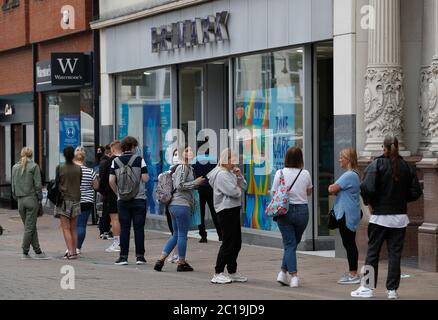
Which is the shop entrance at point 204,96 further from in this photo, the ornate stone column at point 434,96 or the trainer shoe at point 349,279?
the trainer shoe at point 349,279

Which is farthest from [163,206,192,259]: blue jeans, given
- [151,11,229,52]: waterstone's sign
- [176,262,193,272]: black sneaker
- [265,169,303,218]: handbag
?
[151,11,229,52]: waterstone's sign

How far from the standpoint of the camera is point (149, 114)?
23016 millimetres

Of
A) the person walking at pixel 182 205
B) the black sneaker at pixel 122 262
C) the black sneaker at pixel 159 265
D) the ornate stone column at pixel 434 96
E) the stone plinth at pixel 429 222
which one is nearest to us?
the stone plinth at pixel 429 222

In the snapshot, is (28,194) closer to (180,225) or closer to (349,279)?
(180,225)

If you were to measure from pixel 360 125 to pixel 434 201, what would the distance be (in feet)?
7.30

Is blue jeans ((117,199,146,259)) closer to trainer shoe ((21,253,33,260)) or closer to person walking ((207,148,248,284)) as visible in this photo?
trainer shoe ((21,253,33,260))

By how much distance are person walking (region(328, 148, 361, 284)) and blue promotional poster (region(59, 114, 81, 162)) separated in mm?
14176

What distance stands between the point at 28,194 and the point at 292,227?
5.93 meters

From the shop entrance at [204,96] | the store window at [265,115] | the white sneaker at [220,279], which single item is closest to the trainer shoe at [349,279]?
the white sneaker at [220,279]

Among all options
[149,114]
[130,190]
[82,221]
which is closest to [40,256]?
[82,221]

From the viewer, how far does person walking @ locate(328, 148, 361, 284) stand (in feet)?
43.4

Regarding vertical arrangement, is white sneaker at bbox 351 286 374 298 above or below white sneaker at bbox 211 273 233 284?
above

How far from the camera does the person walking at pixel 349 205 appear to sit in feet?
43.4

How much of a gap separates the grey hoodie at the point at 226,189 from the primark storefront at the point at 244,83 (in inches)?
157
